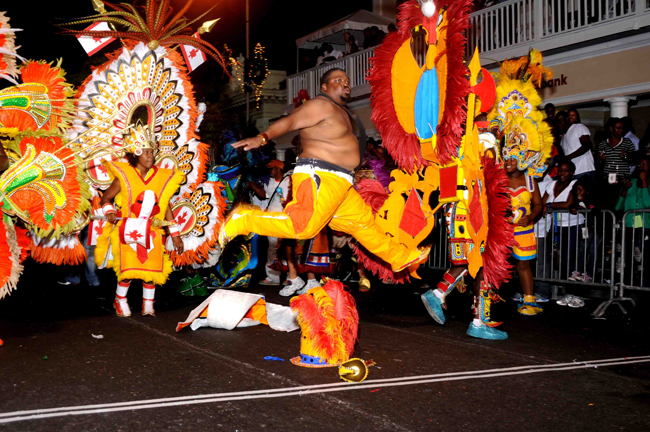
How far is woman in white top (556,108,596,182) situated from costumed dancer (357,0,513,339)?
436 centimetres

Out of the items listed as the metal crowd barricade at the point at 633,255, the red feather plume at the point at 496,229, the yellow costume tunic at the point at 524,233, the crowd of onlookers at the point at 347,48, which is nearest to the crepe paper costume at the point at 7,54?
the red feather plume at the point at 496,229

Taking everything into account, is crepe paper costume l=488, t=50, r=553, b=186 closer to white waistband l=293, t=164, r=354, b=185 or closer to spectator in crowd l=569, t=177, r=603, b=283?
spectator in crowd l=569, t=177, r=603, b=283

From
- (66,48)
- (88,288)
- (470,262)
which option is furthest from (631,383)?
(66,48)

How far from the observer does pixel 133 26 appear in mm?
6801

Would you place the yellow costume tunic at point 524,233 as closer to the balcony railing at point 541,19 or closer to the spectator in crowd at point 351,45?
the balcony railing at point 541,19

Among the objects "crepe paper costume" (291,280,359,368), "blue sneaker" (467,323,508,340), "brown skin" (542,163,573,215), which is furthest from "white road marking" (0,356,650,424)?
"brown skin" (542,163,573,215)

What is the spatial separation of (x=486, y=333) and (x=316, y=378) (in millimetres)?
1901

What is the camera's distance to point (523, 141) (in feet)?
21.2

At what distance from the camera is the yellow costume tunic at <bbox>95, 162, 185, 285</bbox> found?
245 inches

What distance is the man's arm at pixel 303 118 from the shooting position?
4.77m

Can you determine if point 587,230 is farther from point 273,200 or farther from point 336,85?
point 336,85

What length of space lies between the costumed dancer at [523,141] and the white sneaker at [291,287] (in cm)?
276

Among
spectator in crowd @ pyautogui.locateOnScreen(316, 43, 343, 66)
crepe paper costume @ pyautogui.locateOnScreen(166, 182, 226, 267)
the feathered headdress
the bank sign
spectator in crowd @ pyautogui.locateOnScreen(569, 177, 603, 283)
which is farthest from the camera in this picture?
spectator in crowd @ pyautogui.locateOnScreen(316, 43, 343, 66)

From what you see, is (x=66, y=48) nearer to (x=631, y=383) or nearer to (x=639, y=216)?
(x=639, y=216)
